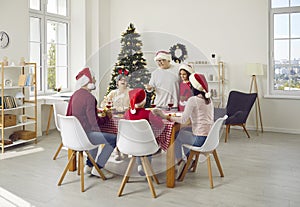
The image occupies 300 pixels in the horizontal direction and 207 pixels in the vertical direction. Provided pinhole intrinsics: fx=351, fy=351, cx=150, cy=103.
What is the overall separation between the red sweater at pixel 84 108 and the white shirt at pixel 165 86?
1.11 meters

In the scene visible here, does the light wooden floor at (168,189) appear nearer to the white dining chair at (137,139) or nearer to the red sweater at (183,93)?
the white dining chair at (137,139)

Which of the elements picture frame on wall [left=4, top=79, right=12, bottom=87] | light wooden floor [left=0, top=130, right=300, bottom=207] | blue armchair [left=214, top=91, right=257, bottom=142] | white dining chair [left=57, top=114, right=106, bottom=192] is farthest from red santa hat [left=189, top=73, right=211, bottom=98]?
picture frame on wall [left=4, top=79, right=12, bottom=87]

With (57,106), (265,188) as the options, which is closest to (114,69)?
(57,106)

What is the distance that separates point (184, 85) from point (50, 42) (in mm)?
3846

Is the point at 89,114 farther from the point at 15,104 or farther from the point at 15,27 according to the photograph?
the point at 15,27

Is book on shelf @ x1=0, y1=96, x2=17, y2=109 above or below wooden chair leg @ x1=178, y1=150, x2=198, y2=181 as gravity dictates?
above

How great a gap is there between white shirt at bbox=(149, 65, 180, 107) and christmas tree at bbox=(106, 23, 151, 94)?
259cm

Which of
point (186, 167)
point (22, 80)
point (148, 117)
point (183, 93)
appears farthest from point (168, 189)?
point (22, 80)

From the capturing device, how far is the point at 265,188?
3.65 m

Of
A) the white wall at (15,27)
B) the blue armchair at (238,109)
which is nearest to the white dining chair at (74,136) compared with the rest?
the white wall at (15,27)

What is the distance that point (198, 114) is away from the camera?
12.0 feet

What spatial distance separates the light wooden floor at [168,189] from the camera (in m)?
3.29

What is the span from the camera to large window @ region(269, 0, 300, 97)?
669cm

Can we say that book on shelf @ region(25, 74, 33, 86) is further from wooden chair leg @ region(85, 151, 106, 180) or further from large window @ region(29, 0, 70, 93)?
wooden chair leg @ region(85, 151, 106, 180)
